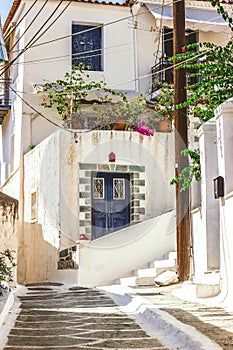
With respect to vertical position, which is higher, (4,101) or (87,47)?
(87,47)

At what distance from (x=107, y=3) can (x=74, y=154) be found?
22.8ft

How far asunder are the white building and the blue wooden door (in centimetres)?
3

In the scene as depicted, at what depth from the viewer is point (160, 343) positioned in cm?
706

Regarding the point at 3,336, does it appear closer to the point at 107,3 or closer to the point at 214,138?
the point at 214,138

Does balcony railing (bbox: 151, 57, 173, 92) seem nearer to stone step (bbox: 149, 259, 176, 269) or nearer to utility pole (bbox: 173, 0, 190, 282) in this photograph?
utility pole (bbox: 173, 0, 190, 282)

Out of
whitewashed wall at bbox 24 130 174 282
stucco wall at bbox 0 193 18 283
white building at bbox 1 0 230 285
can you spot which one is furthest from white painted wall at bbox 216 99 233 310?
whitewashed wall at bbox 24 130 174 282

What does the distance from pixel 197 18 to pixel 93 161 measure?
7.04 meters

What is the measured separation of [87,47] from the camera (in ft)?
67.4

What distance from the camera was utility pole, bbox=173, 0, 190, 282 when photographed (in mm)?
12172

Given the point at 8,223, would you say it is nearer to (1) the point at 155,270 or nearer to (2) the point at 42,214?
(2) the point at 42,214

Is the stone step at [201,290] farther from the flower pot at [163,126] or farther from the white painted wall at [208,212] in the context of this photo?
the flower pot at [163,126]

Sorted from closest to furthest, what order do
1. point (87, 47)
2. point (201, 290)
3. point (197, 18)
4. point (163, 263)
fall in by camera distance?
point (201, 290) < point (163, 263) < point (197, 18) < point (87, 47)

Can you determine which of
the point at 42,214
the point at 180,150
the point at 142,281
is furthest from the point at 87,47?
the point at 142,281

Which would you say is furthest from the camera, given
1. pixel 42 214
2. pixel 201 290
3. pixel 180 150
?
pixel 42 214
